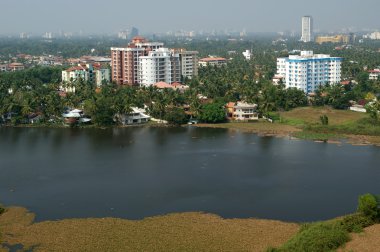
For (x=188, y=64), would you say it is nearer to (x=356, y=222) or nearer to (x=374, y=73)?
(x=374, y=73)

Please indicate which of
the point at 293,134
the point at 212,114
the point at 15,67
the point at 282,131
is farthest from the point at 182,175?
the point at 15,67

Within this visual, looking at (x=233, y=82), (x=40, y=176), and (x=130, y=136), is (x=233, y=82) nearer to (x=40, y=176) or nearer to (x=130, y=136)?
(x=130, y=136)

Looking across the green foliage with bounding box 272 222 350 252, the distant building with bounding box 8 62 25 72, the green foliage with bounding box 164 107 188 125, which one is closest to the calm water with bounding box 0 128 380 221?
the green foliage with bounding box 272 222 350 252

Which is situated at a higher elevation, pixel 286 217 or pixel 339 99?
pixel 339 99

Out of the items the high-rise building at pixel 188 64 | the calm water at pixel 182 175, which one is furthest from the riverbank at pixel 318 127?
the high-rise building at pixel 188 64

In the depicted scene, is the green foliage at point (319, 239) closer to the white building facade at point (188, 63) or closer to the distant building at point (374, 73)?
the white building facade at point (188, 63)

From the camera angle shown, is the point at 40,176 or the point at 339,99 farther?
the point at 339,99

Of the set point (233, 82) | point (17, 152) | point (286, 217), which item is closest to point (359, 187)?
point (286, 217)
